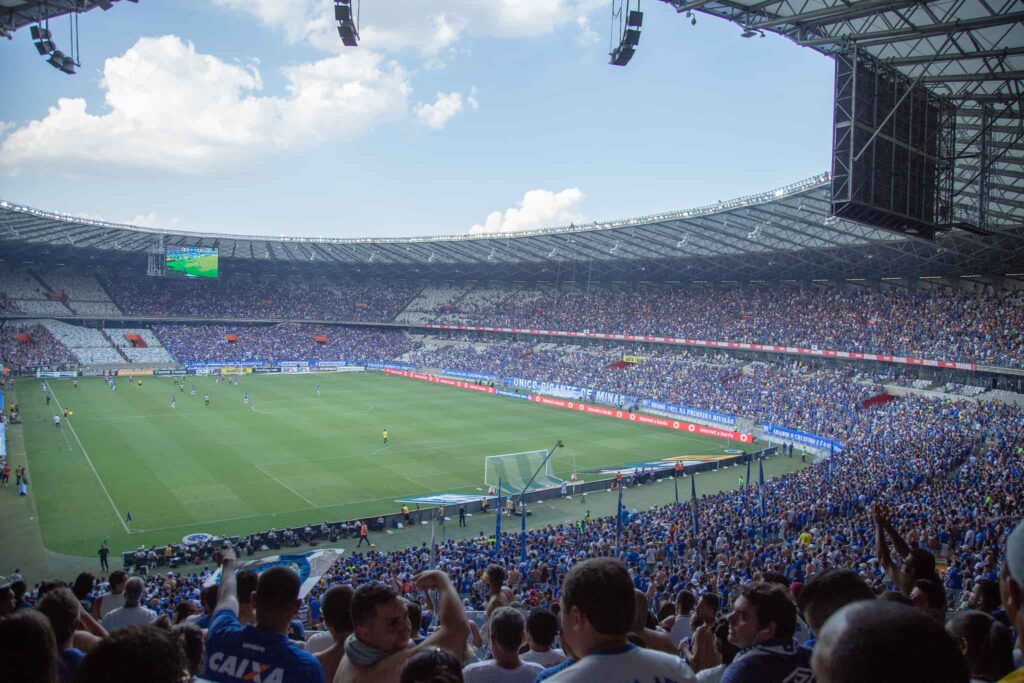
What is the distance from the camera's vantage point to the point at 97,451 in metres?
39.3

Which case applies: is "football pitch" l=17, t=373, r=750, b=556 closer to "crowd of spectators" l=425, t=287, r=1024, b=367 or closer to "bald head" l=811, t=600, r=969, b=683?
"crowd of spectators" l=425, t=287, r=1024, b=367

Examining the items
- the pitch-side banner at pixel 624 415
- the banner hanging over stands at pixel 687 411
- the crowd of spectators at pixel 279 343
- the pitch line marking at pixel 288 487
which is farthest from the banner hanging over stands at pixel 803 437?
the crowd of spectators at pixel 279 343

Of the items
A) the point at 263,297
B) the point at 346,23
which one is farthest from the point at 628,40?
the point at 263,297

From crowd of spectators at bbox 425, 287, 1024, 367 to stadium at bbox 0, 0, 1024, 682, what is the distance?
301mm

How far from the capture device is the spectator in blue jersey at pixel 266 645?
3816 millimetres

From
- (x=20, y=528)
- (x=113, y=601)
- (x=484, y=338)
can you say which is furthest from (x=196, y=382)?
(x=113, y=601)

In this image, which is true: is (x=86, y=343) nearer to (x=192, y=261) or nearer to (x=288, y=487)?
(x=192, y=261)

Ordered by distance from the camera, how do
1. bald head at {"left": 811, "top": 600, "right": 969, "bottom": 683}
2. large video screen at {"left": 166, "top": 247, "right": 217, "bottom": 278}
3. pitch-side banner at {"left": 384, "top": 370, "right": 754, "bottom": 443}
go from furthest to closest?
large video screen at {"left": 166, "top": 247, "right": 217, "bottom": 278}, pitch-side banner at {"left": 384, "top": 370, "right": 754, "bottom": 443}, bald head at {"left": 811, "top": 600, "right": 969, "bottom": 683}

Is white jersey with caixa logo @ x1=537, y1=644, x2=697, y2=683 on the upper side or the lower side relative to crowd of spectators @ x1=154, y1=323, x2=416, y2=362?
upper

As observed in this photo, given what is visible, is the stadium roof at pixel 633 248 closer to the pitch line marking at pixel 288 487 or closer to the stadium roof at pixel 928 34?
the stadium roof at pixel 928 34

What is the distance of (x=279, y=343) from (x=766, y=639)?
295ft

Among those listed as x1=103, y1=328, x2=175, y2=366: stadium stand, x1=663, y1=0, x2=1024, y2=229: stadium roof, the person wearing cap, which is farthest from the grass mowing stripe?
the person wearing cap

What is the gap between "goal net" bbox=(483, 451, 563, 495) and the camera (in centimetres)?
3438

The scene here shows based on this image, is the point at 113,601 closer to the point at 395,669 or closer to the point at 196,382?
the point at 395,669
